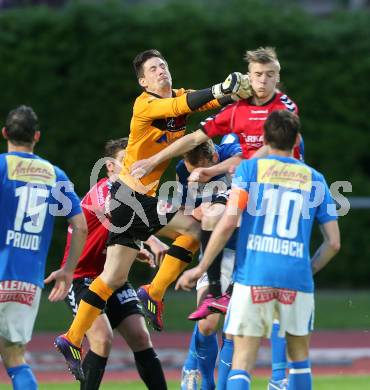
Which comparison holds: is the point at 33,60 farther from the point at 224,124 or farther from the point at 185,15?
the point at 224,124

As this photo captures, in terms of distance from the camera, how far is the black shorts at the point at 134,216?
323 inches

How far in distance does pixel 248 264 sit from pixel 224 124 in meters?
1.36

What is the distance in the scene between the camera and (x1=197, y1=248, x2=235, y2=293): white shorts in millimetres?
8141

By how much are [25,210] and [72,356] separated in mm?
1586

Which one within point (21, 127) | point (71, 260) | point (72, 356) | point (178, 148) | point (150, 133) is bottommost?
point (72, 356)

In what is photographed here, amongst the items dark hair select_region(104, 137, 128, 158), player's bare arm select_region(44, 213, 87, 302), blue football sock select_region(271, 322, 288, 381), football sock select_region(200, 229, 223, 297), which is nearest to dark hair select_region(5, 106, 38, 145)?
player's bare arm select_region(44, 213, 87, 302)

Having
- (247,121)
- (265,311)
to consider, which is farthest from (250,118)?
(265,311)

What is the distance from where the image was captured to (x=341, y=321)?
14555 mm

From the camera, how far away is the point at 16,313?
6906 mm

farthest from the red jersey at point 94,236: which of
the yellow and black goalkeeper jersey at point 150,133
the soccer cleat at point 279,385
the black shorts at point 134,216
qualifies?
the soccer cleat at point 279,385

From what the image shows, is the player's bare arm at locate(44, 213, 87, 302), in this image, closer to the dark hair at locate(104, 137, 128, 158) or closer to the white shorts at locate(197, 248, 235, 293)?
the white shorts at locate(197, 248, 235, 293)

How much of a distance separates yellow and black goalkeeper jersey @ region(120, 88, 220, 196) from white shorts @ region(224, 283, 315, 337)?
1646mm

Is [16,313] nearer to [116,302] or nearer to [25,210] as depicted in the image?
[25,210]

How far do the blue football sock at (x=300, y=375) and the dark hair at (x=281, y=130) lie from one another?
1390mm
